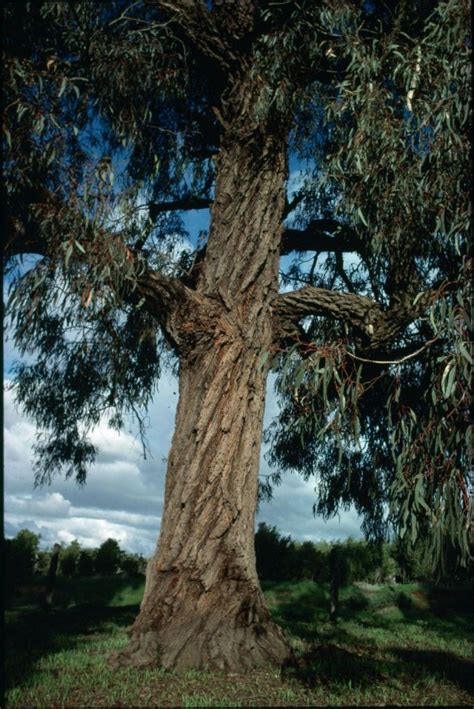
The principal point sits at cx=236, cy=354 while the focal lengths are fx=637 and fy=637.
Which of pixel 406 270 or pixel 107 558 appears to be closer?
pixel 406 270

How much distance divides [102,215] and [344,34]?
291cm

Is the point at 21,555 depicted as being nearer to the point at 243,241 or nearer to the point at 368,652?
the point at 368,652

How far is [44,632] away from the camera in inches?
253

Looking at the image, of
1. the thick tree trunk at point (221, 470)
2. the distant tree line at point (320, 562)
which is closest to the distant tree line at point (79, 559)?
the distant tree line at point (320, 562)

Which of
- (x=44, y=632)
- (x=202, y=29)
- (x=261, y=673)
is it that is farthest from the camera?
(x=44, y=632)

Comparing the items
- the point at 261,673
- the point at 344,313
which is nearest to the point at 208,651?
the point at 261,673

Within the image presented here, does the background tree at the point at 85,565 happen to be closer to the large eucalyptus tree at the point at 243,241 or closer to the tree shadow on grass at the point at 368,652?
the tree shadow on grass at the point at 368,652

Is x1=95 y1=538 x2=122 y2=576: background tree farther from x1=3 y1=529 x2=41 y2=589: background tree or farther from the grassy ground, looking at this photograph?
the grassy ground

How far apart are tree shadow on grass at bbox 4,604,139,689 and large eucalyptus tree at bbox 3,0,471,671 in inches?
31.0

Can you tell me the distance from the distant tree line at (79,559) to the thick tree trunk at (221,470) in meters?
10.2

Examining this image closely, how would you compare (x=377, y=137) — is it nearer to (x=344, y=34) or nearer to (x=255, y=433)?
(x=344, y=34)

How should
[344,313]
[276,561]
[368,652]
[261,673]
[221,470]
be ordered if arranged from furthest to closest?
[276,561] → [368,652] → [344,313] → [221,470] → [261,673]

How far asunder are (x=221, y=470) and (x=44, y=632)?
3.15 m

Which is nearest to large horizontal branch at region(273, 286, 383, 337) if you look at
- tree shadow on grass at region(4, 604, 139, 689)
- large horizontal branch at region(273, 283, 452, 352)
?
large horizontal branch at region(273, 283, 452, 352)
